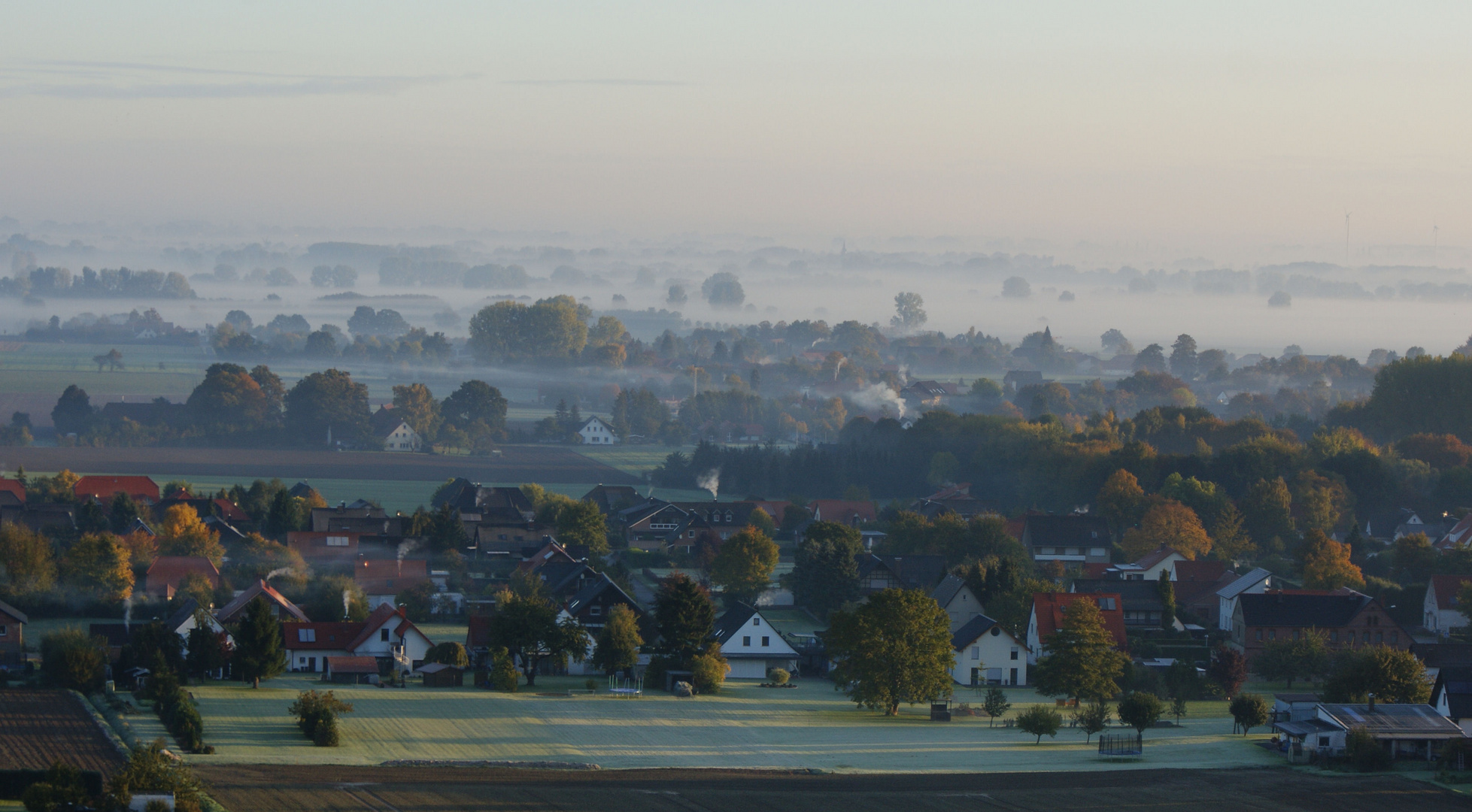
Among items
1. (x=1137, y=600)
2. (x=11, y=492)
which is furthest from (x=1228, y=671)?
(x=11, y=492)

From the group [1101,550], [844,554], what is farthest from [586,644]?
[1101,550]

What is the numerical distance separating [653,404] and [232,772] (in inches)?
3036

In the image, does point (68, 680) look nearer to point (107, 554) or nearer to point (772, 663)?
point (107, 554)

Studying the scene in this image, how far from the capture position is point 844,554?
47.7 metres

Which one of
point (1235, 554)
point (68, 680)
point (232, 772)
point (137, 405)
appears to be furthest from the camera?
point (137, 405)

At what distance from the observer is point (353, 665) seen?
37.1 metres

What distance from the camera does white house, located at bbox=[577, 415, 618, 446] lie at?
96.6 metres

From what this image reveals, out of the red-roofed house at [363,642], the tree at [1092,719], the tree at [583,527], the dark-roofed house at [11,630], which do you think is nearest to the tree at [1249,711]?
the tree at [1092,719]

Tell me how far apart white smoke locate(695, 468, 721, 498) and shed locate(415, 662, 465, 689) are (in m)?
39.5

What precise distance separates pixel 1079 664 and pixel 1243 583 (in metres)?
12.7

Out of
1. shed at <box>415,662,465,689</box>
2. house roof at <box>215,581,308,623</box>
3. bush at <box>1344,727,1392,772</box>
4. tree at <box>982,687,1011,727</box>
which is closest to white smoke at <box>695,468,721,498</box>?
house roof at <box>215,581,308,623</box>

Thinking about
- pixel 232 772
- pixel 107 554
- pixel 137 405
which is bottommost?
pixel 232 772

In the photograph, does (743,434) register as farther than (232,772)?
Yes

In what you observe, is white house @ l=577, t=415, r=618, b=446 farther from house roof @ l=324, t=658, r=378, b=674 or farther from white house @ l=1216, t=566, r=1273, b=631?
house roof @ l=324, t=658, r=378, b=674
